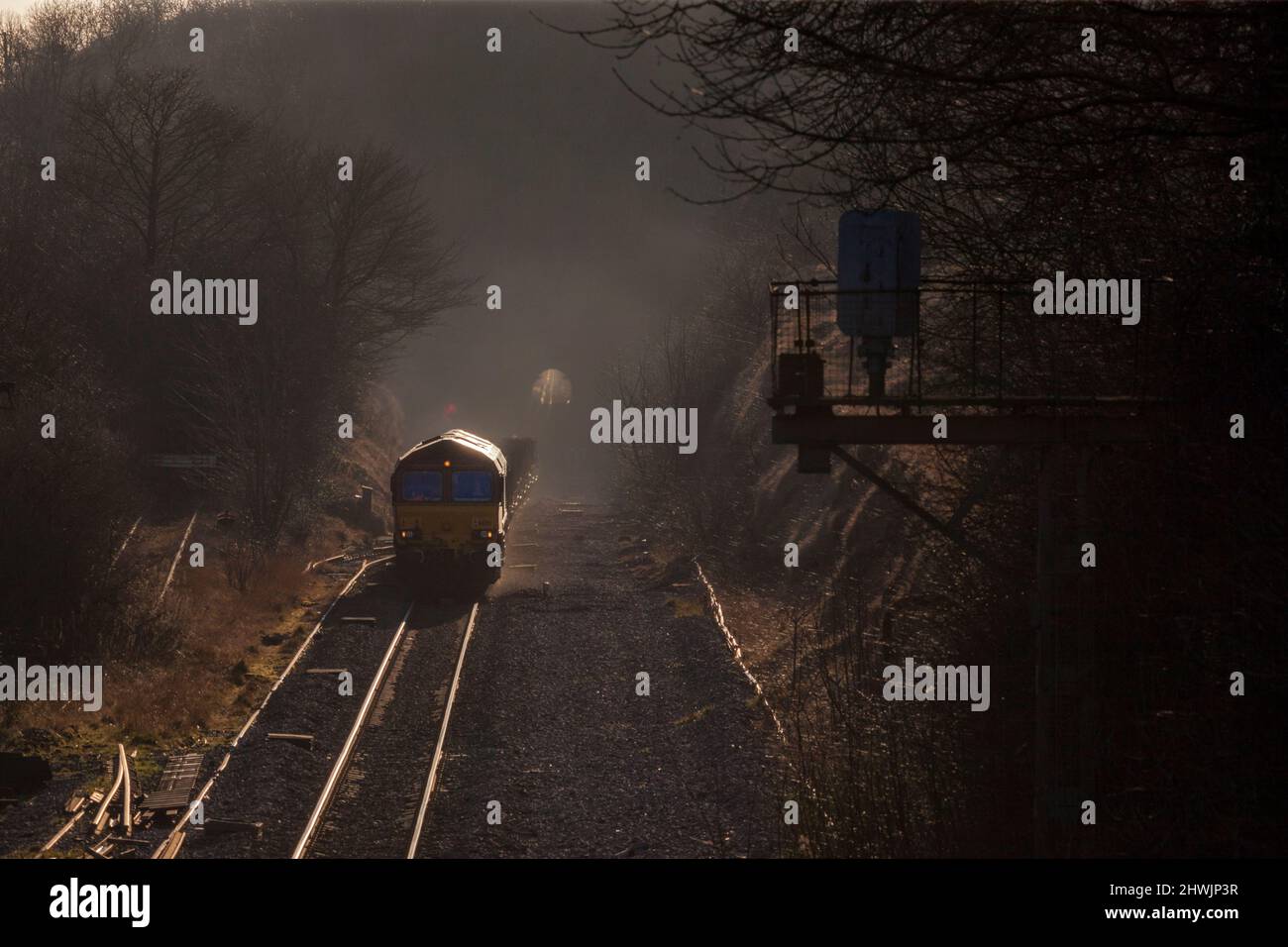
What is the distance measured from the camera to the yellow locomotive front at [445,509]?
74.6 ft

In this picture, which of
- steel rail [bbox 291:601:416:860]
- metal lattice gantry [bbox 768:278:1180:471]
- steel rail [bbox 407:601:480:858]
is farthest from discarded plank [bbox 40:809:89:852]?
metal lattice gantry [bbox 768:278:1180:471]

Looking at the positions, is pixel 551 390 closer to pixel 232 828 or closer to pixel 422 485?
pixel 422 485

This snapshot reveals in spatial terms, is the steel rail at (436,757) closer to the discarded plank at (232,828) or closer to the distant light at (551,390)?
the discarded plank at (232,828)

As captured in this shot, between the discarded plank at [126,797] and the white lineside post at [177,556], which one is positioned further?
the white lineside post at [177,556]

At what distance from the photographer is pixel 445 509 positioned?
74.5 ft

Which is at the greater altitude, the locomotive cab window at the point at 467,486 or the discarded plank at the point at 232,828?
the locomotive cab window at the point at 467,486

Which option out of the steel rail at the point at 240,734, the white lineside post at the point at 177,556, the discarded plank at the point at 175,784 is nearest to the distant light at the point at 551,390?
the white lineside post at the point at 177,556

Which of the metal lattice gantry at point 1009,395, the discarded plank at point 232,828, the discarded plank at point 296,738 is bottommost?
the discarded plank at point 232,828

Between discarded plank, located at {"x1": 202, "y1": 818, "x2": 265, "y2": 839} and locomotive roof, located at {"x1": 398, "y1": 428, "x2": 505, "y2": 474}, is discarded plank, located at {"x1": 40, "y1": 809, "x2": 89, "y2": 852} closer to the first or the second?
discarded plank, located at {"x1": 202, "y1": 818, "x2": 265, "y2": 839}

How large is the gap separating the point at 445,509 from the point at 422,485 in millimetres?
626

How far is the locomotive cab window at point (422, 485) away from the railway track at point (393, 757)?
10.3 ft

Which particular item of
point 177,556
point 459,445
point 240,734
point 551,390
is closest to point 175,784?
point 240,734

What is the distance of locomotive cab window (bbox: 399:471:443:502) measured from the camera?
2280 centimetres

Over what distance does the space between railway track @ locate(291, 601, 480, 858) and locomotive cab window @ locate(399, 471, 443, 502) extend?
313 centimetres
